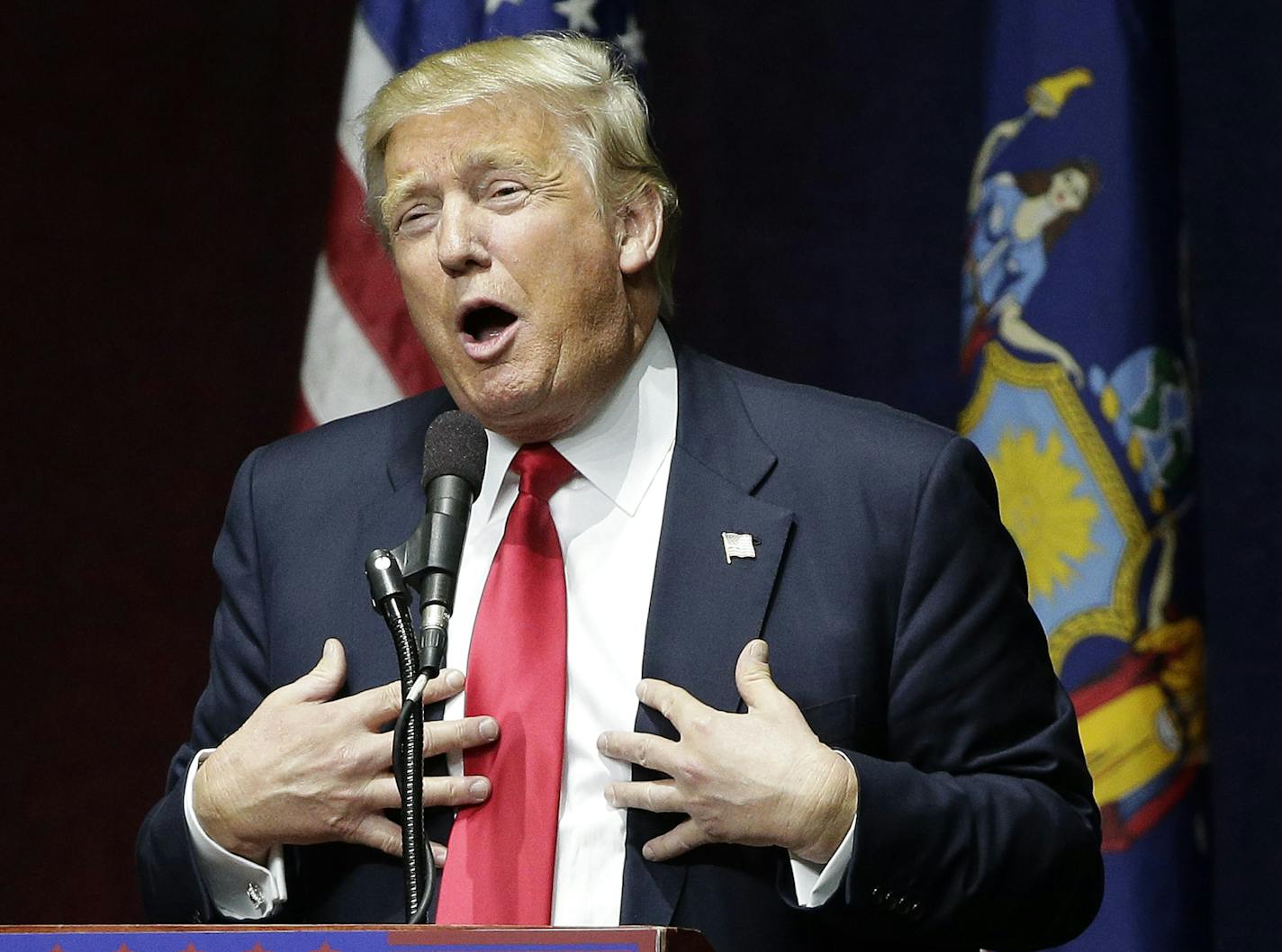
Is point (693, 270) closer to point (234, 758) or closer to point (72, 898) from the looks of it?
point (72, 898)

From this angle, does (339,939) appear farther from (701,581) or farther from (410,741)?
(701,581)

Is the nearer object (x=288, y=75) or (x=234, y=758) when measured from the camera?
(x=234, y=758)

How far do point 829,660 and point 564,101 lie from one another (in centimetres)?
70

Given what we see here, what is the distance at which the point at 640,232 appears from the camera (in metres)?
2.17

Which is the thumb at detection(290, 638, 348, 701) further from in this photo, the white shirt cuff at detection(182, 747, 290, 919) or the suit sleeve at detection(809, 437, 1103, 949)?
the suit sleeve at detection(809, 437, 1103, 949)

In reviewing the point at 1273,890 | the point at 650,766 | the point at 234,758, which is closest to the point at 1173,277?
the point at 1273,890

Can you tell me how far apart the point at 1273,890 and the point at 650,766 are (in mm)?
1462

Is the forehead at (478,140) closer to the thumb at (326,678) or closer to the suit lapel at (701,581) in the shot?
the suit lapel at (701,581)

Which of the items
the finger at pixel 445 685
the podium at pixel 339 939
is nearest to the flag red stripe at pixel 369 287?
the finger at pixel 445 685

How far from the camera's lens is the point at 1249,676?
9.23 feet

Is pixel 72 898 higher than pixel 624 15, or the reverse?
pixel 624 15

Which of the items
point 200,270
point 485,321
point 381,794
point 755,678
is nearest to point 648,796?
point 755,678

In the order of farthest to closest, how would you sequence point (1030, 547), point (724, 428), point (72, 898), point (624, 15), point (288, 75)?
point (288, 75)
point (72, 898)
point (624, 15)
point (1030, 547)
point (724, 428)

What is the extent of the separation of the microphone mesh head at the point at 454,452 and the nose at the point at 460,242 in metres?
0.30
